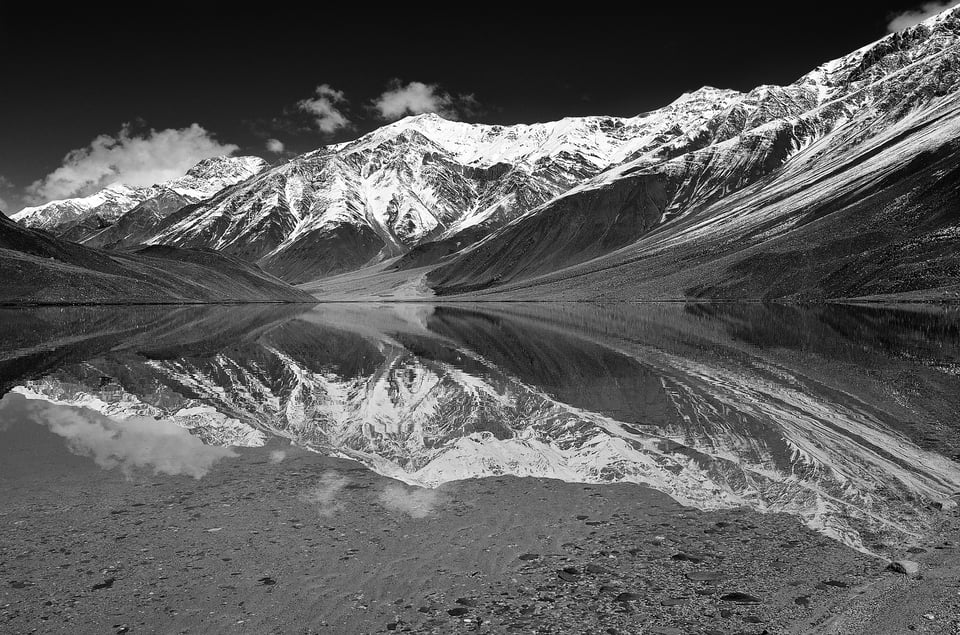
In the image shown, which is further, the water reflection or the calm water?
the water reflection

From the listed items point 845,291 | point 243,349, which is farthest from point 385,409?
point 845,291

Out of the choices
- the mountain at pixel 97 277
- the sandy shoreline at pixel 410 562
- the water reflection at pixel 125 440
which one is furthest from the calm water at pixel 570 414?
the mountain at pixel 97 277

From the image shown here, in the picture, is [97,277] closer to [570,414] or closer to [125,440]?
[125,440]

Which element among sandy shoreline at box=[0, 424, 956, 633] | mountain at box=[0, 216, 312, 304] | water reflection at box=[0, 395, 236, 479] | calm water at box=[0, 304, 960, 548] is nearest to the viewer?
sandy shoreline at box=[0, 424, 956, 633]

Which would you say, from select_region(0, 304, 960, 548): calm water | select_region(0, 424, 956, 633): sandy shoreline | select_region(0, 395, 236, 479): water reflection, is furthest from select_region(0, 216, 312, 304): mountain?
select_region(0, 424, 956, 633): sandy shoreline

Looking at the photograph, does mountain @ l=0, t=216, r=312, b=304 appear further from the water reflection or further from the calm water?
the water reflection

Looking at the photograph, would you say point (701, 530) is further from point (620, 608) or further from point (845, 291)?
point (845, 291)
